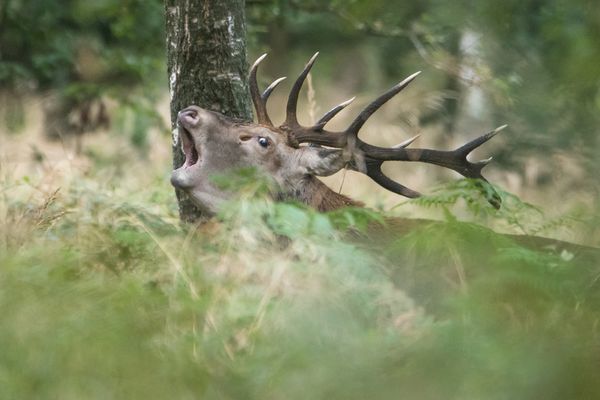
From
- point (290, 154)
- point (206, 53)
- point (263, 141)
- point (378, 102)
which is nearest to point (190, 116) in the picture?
point (206, 53)

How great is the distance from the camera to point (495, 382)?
2.62 m

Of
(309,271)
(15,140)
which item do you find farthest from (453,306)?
(15,140)

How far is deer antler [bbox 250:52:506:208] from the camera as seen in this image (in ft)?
19.4

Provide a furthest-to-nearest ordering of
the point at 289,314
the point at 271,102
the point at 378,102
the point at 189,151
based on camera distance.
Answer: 1. the point at 271,102
2. the point at 189,151
3. the point at 378,102
4. the point at 289,314

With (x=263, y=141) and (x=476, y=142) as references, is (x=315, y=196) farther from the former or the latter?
(x=476, y=142)

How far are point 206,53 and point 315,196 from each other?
3.75 feet

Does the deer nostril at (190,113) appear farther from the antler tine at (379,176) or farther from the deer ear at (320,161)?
the antler tine at (379,176)

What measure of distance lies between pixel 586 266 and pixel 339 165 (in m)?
2.53

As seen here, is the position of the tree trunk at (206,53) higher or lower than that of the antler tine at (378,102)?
higher

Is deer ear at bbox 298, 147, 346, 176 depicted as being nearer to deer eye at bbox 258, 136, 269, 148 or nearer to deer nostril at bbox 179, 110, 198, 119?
deer eye at bbox 258, 136, 269, 148

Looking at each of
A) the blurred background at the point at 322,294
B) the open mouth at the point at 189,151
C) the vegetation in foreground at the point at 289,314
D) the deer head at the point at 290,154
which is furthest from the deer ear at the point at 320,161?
the vegetation in foreground at the point at 289,314

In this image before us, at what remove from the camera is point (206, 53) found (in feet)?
18.5

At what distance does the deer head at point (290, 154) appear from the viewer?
5.76 metres

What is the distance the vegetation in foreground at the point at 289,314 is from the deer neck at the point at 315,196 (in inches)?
72.9
